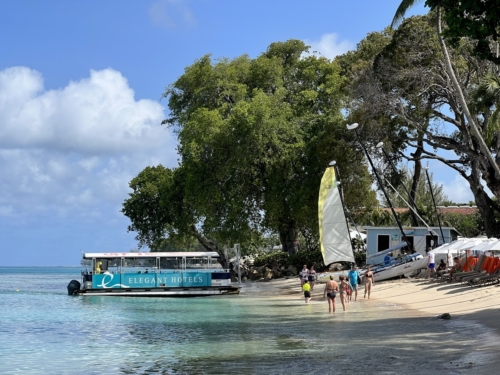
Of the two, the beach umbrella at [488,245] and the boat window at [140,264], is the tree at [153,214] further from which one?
the beach umbrella at [488,245]

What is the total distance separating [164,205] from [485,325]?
3688 centimetres

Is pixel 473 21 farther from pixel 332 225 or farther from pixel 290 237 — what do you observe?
pixel 290 237

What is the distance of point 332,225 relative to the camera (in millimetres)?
39188

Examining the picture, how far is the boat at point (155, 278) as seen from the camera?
4153cm

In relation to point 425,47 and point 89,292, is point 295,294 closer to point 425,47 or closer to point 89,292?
point 89,292

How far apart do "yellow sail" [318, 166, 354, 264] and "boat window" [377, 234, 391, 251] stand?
5546 millimetres

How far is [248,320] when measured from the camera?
2652 cm

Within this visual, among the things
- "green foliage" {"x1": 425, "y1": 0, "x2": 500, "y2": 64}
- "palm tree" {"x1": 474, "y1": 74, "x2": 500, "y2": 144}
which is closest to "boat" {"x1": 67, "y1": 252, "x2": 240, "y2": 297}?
"palm tree" {"x1": 474, "y1": 74, "x2": 500, "y2": 144}

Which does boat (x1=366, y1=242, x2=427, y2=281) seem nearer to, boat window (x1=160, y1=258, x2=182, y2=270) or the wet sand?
the wet sand

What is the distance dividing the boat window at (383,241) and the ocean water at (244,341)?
40.3ft

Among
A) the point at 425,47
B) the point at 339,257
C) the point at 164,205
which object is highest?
the point at 425,47

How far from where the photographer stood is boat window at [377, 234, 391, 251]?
144ft

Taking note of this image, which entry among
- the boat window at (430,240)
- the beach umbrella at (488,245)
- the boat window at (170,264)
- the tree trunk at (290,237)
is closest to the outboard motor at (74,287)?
the boat window at (170,264)

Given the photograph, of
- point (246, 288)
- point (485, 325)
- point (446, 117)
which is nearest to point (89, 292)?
point (246, 288)
